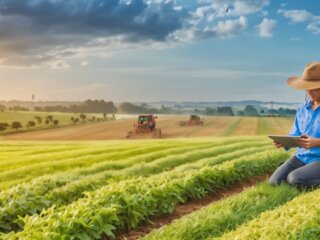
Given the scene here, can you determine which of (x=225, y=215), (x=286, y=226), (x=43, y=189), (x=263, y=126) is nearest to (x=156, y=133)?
(x=263, y=126)

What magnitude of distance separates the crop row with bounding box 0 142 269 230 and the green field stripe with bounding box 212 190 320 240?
108 inches

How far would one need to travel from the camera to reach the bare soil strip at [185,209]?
5762mm

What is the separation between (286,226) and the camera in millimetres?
4484

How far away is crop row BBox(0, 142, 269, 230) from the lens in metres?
6.32

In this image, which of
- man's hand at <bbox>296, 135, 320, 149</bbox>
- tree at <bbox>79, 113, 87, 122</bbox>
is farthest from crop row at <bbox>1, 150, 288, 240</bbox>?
tree at <bbox>79, 113, 87, 122</bbox>

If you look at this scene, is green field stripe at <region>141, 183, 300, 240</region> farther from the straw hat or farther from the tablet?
the straw hat

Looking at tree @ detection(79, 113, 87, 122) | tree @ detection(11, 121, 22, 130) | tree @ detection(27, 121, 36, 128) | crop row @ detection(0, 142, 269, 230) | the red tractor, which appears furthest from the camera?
the red tractor

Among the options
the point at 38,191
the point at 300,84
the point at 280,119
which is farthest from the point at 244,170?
the point at 280,119

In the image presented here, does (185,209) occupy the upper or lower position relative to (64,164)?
lower

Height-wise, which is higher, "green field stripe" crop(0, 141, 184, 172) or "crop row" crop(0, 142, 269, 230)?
"green field stripe" crop(0, 141, 184, 172)

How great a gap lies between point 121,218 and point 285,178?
281 centimetres

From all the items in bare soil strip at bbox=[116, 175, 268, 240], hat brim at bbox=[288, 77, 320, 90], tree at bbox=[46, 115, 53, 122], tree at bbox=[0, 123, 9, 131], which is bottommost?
bare soil strip at bbox=[116, 175, 268, 240]

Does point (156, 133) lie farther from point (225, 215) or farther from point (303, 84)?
point (225, 215)

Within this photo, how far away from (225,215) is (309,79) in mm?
2263
